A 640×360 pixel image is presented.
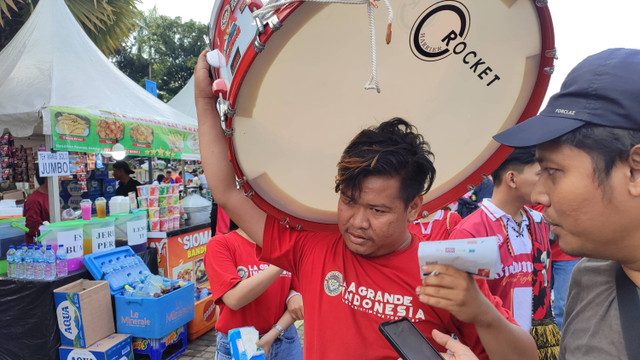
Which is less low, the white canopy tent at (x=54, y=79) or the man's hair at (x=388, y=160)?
the white canopy tent at (x=54, y=79)

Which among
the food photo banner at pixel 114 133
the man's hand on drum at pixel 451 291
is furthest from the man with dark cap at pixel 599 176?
→ the food photo banner at pixel 114 133

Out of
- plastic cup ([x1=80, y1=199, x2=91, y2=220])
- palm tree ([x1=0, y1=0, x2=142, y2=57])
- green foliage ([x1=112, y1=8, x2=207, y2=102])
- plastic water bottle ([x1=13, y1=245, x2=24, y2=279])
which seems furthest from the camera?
green foliage ([x1=112, y1=8, x2=207, y2=102])

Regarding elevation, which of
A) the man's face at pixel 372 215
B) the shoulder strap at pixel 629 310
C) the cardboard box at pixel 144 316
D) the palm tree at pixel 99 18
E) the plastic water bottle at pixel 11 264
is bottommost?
the cardboard box at pixel 144 316

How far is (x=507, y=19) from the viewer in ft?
3.63

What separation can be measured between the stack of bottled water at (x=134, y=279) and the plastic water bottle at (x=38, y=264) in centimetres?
53

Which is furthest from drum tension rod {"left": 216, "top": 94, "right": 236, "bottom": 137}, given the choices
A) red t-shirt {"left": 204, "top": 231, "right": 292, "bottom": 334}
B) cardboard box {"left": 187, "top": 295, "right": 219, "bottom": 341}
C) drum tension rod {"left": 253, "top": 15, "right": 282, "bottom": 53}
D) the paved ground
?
cardboard box {"left": 187, "top": 295, "right": 219, "bottom": 341}

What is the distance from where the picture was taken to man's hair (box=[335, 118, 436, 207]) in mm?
1183

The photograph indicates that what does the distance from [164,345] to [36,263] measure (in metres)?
1.47

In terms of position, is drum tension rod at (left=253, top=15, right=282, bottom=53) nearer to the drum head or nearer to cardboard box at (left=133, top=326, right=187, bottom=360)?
the drum head

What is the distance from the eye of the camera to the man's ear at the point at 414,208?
128cm

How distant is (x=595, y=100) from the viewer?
87 centimetres

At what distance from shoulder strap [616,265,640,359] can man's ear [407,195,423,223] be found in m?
0.57

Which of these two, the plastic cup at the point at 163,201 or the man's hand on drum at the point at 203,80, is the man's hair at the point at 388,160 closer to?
the man's hand on drum at the point at 203,80

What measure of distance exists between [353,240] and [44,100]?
16.1ft
